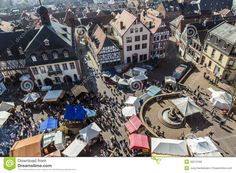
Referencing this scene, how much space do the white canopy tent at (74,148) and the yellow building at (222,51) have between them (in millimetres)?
30796

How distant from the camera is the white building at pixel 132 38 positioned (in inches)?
1747

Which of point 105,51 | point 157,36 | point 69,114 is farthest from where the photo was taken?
point 157,36

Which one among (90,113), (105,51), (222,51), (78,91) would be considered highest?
(222,51)

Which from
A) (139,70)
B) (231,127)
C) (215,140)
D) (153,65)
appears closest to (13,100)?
(139,70)

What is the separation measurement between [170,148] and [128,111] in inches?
376

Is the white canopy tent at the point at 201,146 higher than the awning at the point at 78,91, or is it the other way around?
the awning at the point at 78,91

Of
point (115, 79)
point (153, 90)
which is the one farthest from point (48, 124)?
point (153, 90)

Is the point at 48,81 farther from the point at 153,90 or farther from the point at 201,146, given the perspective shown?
the point at 201,146

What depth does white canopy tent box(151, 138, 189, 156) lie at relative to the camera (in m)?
24.2

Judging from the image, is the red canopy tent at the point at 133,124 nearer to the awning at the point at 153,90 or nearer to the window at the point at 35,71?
the awning at the point at 153,90

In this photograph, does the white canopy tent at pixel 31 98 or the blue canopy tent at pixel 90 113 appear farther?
the white canopy tent at pixel 31 98

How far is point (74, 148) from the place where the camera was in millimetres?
26344

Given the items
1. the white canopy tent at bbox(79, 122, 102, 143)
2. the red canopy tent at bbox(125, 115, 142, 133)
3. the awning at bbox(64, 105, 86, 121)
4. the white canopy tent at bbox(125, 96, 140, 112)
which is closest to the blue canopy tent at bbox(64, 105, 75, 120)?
the awning at bbox(64, 105, 86, 121)

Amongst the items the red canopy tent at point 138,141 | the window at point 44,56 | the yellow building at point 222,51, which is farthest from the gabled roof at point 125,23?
the red canopy tent at point 138,141
